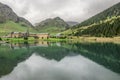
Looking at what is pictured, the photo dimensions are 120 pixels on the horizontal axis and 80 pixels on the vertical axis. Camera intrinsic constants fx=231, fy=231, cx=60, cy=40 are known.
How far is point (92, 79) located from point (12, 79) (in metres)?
14.9

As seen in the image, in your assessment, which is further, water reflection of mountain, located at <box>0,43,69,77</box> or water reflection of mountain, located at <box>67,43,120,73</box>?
water reflection of mountain, located at <box>67,43,120,73</box>

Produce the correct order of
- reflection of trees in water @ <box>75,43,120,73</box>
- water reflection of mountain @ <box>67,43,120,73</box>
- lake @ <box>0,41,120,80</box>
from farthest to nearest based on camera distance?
reflection of trees in water @ <box>75,43,120,73</box> → water reflection of mountain @ <box>67,43,120,73</box> → lake @ <box>0,41,120,80</box>

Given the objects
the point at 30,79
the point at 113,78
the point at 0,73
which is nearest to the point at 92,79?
the point at 113,78

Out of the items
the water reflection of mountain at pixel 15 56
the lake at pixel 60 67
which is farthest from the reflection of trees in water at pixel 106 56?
the water reflection of mountain at pixel 15 56

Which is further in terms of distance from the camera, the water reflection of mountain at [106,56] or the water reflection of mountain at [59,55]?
the water reflection of mountain at [106,56]

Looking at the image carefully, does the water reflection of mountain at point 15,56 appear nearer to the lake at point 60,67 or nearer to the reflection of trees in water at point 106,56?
the lake at point 60,67

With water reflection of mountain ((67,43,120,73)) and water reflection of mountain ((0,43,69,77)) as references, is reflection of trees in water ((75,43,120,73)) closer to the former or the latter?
water reflection of mountain ((67,43,120,73))

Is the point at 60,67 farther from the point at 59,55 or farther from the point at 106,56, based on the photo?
the point at 59,55

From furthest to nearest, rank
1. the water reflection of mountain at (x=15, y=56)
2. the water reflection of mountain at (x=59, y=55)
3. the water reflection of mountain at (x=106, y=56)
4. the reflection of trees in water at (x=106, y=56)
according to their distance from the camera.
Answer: the reflection of trees in water at (x=106, y=56) → the water reflection of mountain at (x=106, y=56) → the water reflection of mountain at (x=59, y=55) → the water reflection of mountain at (x=15, y=56)

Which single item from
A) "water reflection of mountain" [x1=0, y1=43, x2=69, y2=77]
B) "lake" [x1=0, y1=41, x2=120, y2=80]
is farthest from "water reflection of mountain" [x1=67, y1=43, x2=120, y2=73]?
"water reflection of mountain" [x1=0, y1=43, x2=69, y2=77]

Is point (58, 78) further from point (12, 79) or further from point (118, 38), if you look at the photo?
point (118, 38)

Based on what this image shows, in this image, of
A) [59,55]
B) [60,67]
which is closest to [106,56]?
[59,55]

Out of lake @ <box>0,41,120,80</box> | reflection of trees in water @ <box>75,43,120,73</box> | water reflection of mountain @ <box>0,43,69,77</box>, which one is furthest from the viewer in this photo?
reflection of trees in water @ <box>75,43,120,73</box>

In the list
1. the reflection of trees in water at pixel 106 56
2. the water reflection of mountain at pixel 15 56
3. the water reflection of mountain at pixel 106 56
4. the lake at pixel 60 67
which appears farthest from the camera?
the reflection of trees in water at pixel 106 56
